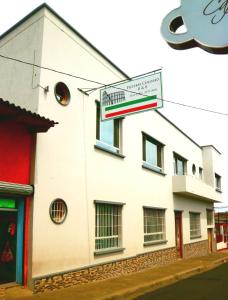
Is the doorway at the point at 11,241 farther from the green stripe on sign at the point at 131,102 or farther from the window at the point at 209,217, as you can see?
the window at the point at 209,217

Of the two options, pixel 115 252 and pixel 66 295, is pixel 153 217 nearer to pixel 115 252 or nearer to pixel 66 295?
pixel 115 252

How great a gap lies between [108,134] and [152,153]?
4.76 m

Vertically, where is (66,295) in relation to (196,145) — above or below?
below

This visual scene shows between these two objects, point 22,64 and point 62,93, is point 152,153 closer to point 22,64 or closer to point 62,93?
point 62,93

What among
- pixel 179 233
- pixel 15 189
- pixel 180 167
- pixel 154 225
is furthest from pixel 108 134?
pixel 180 167

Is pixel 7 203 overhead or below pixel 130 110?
below

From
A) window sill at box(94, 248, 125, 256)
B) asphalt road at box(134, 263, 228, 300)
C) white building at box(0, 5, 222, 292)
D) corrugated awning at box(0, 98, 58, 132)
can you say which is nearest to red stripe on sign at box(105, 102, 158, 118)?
white building at box(0, 5, 222, 292)

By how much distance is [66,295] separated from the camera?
8.45 m

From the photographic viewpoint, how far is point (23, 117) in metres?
8.05

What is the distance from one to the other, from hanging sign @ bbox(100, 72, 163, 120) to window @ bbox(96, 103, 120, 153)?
58.9 inches

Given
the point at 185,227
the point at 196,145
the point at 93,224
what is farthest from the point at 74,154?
the point at 196,145

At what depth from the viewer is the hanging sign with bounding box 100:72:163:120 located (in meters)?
9.42

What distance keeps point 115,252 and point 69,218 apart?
2.93 metres

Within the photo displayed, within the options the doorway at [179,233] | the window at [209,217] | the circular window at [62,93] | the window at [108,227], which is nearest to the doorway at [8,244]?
the window at [108,227]
